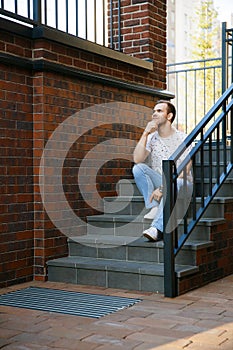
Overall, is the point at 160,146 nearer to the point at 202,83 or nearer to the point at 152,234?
the point at 152,234

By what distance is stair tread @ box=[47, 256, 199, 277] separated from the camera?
164 inches

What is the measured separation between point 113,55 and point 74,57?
0.55 meters

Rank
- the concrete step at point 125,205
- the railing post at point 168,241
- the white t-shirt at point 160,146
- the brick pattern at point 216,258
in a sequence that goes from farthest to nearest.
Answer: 1. the concrete step at point 125,205
2. the white t-shirt at point 160,146
3. the brick pattern at point 216,258
4. the railing post at point 168,241

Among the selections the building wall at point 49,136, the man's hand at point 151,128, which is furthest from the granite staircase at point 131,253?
the man's hand at point 151,128

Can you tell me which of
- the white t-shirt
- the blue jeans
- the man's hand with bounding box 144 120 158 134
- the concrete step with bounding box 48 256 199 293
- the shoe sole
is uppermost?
the man's hand with bounding box 144 120 158 134

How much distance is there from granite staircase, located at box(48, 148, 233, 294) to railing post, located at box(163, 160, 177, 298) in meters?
0.08

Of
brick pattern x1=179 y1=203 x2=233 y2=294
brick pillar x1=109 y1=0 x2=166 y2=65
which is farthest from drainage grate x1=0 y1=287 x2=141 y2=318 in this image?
brick pillar x1=109 y1=0 x2=166 y2=65

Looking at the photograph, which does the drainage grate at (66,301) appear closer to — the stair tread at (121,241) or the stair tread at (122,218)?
the stair tread at (121,241)

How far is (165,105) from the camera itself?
16.4 feet

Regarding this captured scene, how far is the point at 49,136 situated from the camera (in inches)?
185

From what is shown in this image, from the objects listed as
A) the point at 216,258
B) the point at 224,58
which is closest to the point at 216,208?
the point at 216,258

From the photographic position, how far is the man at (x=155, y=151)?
15.8ft

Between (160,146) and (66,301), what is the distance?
1712 millimetres

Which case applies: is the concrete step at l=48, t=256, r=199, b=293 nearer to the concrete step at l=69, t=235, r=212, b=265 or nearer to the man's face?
the concrete step at l=69, t=235, r=212, b=265
